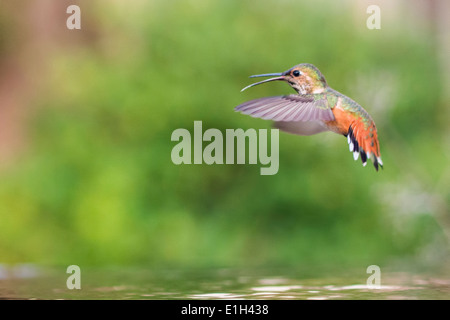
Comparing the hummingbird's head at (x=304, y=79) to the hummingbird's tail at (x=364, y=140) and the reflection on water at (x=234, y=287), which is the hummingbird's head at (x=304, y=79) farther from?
the reflection on water at (x=234, y=287)

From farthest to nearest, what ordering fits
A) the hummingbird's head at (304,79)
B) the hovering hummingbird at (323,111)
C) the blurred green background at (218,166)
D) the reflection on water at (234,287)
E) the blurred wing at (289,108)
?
the blurred green background at (218,166) → the hummingbird's head at (304,79) → the hovering hummingbird at (323,111) → the blurred wing at (289,108) → the reflection on water at (234,287)

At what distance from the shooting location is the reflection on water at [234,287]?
1.68 metres

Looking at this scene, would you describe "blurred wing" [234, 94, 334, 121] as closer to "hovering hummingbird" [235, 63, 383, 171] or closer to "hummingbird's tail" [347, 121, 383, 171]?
"hovering hummingbird" [235, 63, 383, 171]

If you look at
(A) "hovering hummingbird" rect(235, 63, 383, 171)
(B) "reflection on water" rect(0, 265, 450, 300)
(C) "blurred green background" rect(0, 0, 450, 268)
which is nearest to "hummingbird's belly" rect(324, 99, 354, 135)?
(A) "hovering hummingbird" rect(235, 63, 383, 171)

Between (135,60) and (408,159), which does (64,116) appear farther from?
(408,159)

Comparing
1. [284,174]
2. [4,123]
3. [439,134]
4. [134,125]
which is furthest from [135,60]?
[439,134]

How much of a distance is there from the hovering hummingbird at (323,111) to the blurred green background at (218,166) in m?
2.72

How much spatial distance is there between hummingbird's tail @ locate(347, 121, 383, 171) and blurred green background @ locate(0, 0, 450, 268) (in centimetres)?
272

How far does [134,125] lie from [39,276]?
3037 millimetres

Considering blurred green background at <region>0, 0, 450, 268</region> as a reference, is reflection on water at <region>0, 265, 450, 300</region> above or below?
below

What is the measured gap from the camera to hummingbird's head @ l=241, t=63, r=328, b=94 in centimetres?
217

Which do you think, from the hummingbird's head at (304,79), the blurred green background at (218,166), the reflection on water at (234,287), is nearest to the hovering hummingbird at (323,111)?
the hummingbird's head at (304,79)

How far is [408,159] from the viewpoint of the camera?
524 cm

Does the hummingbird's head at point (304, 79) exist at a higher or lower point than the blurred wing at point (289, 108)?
higher
